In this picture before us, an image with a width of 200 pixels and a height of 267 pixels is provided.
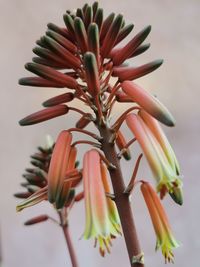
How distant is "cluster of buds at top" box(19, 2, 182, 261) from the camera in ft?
1.89

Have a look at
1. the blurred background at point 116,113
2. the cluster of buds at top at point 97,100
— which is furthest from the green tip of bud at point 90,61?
the blurred background at point 116,113

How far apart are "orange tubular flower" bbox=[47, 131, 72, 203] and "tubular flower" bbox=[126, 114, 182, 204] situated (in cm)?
8

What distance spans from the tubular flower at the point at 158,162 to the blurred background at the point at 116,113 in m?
1.14

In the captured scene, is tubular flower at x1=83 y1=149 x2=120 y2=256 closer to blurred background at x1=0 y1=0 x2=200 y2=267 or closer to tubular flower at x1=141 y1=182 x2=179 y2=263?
tubular flower at x1=141 y1=182 x2=179 y2=263

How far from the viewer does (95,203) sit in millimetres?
568

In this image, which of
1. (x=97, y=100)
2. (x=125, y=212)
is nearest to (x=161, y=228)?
(x=125, y=212)

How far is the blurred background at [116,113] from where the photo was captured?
6.17 feet

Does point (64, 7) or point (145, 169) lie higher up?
point (64, 7)

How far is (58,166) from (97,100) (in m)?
0.10

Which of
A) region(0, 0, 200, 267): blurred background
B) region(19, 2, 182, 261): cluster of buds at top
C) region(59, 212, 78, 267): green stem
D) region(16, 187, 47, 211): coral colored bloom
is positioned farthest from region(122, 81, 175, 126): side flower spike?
region(0, 0, 200, 267): blurred background

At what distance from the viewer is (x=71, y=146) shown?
0.64 m
